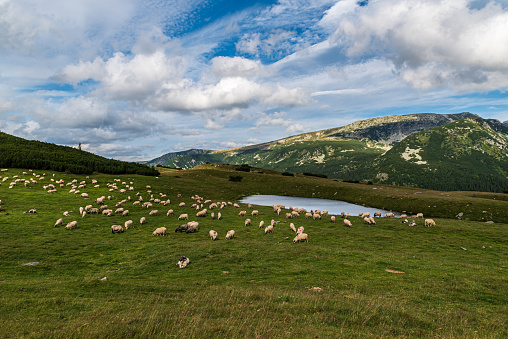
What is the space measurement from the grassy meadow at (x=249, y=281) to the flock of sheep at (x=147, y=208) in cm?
134

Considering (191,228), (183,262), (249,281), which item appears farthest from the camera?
(191,228)

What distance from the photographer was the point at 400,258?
22016mm

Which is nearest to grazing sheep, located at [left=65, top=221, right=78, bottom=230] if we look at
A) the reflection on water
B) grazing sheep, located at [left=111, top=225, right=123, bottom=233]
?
grazing sheep, located at [left=111, top=225, right=123, bottom=233]

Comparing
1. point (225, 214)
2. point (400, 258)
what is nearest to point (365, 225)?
point (400, 258)

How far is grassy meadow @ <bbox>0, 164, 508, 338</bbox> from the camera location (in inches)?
373

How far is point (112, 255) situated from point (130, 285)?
9222 mm

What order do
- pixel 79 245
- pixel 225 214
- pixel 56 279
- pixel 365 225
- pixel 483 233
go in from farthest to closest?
pixel 225 214 < pixel 365 225 < pixel 483 233 < pixel 79 245 < pixel 56 279

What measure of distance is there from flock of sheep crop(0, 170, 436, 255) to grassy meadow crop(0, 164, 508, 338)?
4.41 feet

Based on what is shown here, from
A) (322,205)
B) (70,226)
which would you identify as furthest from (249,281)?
(322,205)

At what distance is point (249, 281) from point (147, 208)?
37.9 metres

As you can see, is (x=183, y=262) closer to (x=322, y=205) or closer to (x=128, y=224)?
(x=128, y=224)

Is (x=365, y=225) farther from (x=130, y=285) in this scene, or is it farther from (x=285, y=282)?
(x=130, y=285)

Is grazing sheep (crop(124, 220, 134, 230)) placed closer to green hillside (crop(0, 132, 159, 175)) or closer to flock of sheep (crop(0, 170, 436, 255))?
flock of sheep (crop(0, 170, 436, 255))

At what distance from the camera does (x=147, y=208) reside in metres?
47.6
